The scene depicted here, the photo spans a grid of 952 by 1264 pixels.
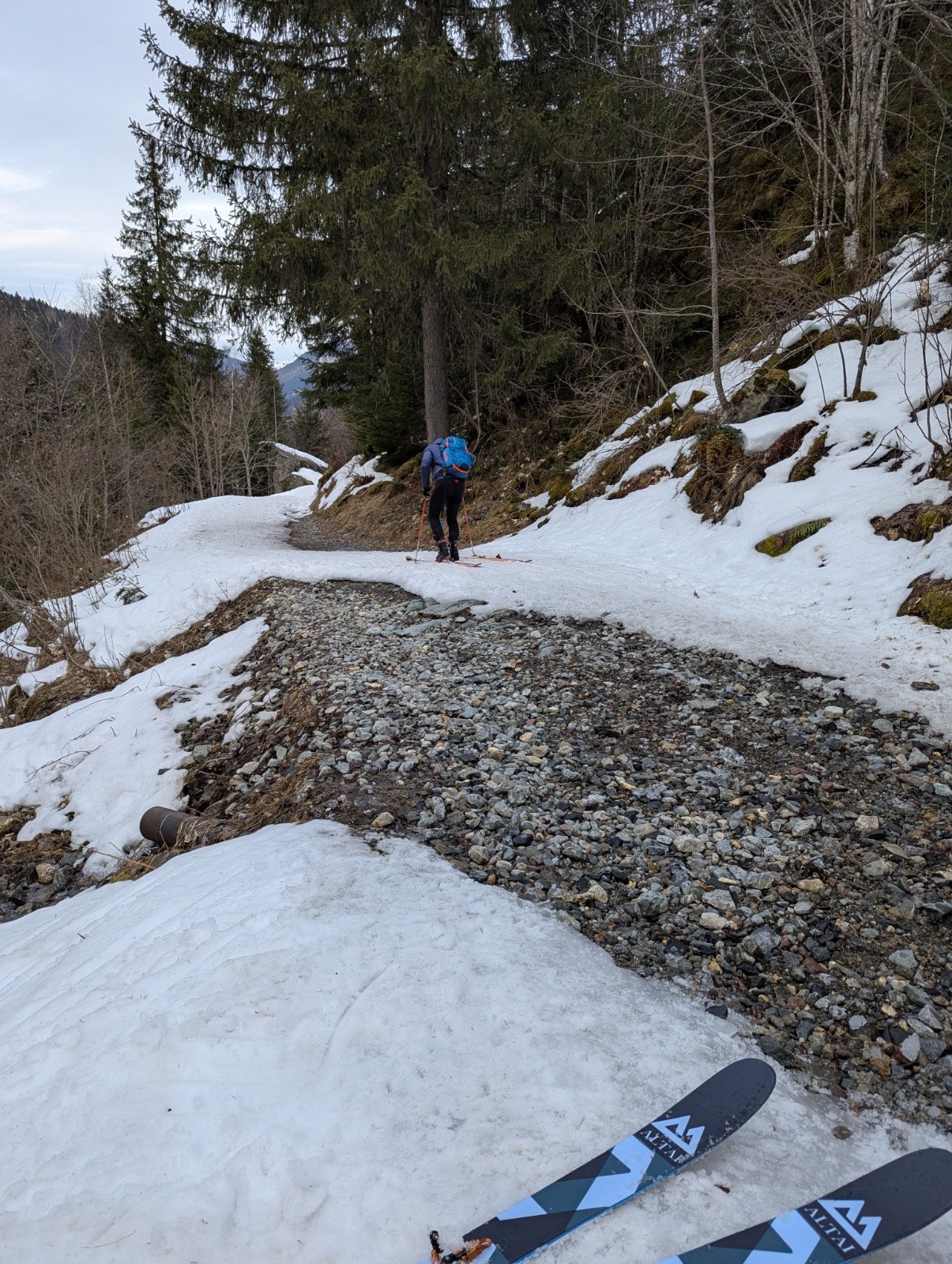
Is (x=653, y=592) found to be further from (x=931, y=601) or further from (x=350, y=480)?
(x=350, y=480)

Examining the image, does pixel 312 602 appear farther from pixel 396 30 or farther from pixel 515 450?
pixel 396 30

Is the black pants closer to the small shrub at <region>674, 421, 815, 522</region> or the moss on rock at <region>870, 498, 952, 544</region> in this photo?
the small shrub at <region>674, 421, 815, 522</region>

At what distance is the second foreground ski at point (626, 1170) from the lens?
1940mm

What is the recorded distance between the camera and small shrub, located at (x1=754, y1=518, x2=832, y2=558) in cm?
831

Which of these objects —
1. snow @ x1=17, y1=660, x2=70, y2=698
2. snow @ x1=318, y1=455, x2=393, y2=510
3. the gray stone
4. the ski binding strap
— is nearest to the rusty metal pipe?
the ski binding strap

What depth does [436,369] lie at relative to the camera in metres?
16.2

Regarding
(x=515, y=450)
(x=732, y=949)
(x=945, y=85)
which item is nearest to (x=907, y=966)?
(x=732, y=949)

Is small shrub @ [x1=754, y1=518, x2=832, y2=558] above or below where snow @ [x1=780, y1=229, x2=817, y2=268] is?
below

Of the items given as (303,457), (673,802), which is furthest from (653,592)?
(303,457)

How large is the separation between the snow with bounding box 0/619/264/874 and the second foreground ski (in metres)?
5.03

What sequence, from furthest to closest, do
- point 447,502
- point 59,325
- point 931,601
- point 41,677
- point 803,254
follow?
point 59,325, point 803,254, point 447,502, point 41,677, point 931,601

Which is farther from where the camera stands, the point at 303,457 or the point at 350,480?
the point at 303,457

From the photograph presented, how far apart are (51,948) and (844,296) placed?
14.1 m

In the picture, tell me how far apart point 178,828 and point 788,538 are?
752 cm
